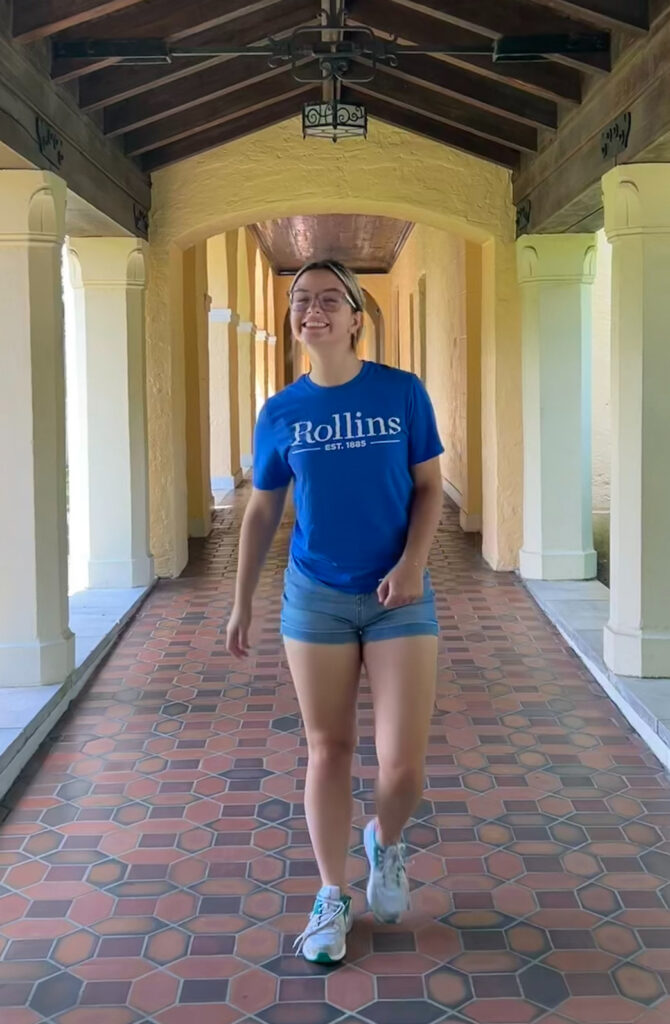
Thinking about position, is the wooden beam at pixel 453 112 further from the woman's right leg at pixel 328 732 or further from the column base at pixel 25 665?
the woman's right leg at pixel 328 732

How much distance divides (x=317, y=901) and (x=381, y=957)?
0.73 ft

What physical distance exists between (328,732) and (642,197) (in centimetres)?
321

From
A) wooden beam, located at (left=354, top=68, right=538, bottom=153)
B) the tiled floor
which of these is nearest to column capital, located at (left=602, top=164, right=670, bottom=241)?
the tiled floor

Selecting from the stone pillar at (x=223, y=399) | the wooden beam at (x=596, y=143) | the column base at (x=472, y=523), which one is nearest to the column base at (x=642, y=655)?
the wooden beam at (x=596, y=143)

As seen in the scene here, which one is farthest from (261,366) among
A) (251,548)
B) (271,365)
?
(251,548)

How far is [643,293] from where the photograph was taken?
4812 millimetres

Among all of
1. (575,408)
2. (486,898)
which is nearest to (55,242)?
(486,898)

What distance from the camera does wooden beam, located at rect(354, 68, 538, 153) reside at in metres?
6.87

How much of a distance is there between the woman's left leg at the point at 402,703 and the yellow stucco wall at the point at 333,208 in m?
5.53

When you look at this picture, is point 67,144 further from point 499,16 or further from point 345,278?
point 345,278

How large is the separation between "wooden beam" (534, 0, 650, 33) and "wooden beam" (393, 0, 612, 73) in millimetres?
722

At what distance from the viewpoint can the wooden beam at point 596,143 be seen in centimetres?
439

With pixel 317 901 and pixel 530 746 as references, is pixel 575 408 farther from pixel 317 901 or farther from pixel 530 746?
pixel 317 901

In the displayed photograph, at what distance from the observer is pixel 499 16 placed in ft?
17.2
